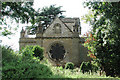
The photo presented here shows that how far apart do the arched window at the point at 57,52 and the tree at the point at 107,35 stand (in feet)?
59.8

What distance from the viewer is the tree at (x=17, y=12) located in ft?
37.2

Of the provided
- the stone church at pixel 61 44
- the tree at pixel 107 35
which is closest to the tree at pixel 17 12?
the tree at pixel 107 35

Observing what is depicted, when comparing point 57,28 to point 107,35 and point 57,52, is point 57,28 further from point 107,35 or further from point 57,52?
point 107,35

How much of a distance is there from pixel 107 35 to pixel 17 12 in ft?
22.3

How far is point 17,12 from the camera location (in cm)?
1178

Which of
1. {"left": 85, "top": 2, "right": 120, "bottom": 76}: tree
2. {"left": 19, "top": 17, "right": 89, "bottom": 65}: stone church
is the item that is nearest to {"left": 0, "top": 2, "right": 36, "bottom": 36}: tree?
{"left": 85, "top": 2, "right": 120, "bottom": 76}: tree

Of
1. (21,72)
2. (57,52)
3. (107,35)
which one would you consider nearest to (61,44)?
(57,52)

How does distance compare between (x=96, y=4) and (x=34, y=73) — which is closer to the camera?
(x=34, y=73)

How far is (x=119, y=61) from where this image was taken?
31.1 feet

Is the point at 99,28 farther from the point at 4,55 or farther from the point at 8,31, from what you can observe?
the point at 8,31

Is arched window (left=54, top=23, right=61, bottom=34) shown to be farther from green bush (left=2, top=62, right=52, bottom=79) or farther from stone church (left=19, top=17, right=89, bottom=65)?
green bush (left=2, top=62, right=52, bottom=79)

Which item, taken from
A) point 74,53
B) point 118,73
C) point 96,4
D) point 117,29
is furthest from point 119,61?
point 74,53

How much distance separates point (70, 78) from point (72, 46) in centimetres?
2197

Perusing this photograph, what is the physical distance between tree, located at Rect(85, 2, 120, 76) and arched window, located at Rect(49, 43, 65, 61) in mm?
18235
